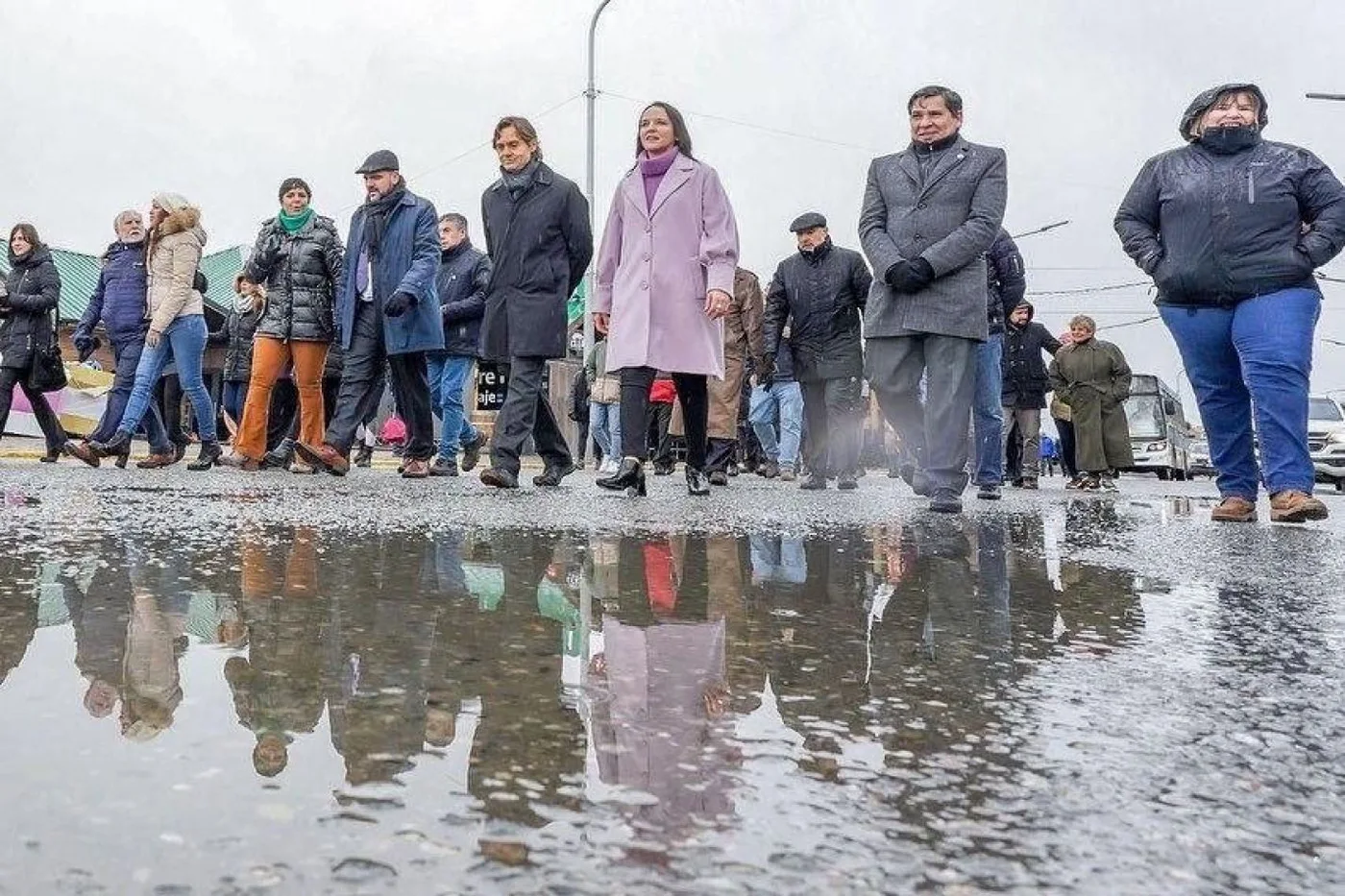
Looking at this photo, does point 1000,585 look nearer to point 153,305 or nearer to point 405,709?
point 405,709

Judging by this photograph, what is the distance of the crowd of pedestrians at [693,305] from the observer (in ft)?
17.0

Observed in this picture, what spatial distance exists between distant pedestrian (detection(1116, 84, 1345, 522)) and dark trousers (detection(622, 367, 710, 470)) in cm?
217

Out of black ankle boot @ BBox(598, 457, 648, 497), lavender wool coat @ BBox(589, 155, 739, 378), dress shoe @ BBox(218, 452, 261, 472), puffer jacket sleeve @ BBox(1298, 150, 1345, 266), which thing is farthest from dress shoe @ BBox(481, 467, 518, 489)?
puffer jacket sleeve @ BBox(1298, 150, 1345, 266)

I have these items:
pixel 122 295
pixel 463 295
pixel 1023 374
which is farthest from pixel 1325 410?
pixel 122 295

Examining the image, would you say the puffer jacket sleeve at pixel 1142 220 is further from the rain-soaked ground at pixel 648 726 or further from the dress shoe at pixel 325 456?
the dress shoe at pixel 325 456

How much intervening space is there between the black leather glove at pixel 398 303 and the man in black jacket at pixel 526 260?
22.4 inches

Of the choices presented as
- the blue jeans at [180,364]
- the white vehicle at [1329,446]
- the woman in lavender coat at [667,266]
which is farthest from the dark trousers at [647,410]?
the white vehicle at [1329,446]

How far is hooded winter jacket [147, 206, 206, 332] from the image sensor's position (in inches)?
335

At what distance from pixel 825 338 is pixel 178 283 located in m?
4.33

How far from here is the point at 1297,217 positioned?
516 centimetres

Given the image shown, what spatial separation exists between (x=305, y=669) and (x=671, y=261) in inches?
191

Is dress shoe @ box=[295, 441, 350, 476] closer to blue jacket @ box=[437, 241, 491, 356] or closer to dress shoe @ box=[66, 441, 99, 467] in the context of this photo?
blue jacket @ box=[437, 241, 491, 356]

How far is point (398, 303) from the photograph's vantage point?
7.23 m

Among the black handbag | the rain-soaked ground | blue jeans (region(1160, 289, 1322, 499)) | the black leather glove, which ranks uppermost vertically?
the black leather glove
